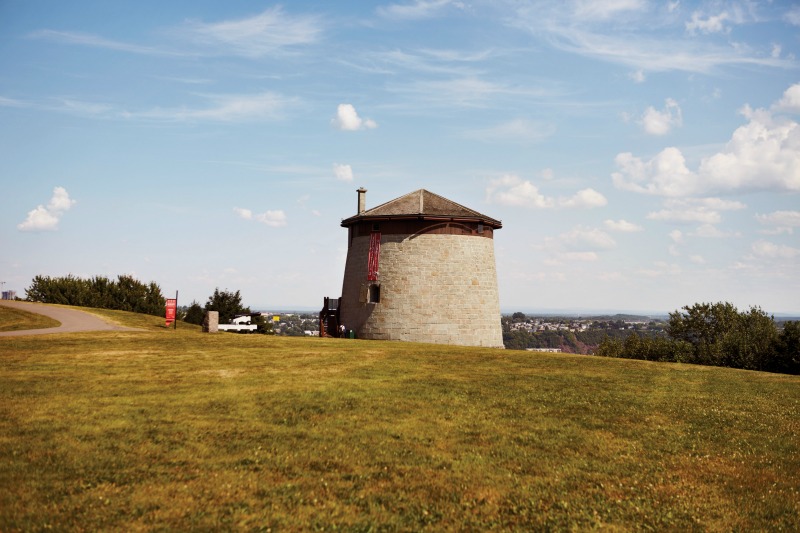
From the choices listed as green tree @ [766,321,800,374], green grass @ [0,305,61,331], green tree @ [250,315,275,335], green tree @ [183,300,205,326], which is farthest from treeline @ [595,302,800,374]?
green grass @ [0,305,61,331]

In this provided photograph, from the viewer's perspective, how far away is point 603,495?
1114 centimetres

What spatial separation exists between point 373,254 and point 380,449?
3047 centimetres

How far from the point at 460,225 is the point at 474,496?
33.2 metres

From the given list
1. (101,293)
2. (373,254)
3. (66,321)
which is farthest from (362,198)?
(101,293)

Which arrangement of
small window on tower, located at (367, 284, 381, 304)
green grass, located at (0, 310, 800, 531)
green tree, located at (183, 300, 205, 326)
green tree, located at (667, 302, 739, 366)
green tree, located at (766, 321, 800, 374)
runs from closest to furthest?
Answer: green grass, located at (0, 310, 800, 531) < small window on tower, located at (367, 284, 381, 304) < green tree, located at (766, 321, 800, 374) < green tree, located at (183, 300, 205, 326) < green tree, located at (667, 302, 739, 366)

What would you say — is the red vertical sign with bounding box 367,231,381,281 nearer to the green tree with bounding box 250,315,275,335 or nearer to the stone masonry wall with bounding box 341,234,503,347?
the stone masonry wall with bounding box 341,234,503,347

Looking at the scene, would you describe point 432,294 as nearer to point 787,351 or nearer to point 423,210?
point 423,210

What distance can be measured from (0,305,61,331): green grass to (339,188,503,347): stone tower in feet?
68.0

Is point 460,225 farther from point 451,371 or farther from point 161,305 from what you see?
point 161,305

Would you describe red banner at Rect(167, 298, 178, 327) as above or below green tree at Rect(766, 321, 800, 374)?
above

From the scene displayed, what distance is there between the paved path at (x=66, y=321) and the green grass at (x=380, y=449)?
12.6 metres

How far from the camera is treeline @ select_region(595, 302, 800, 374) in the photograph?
55750 millimetres

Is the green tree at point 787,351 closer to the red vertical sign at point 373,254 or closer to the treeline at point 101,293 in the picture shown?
the red vertical sign at point 373,254

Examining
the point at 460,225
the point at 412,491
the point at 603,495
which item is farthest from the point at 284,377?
the point at 460,225
